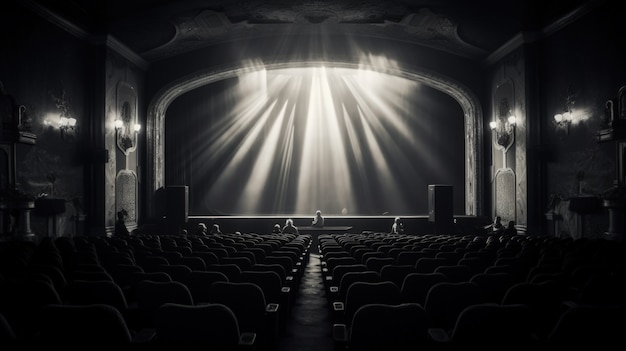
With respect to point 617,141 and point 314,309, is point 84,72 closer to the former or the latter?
point 314,309

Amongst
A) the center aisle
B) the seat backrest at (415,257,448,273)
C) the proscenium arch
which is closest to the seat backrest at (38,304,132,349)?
the center aisle

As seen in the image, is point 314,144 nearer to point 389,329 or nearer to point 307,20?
point 307,20

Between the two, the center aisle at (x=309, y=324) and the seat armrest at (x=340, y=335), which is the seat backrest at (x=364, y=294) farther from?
the center aisle at (x=309, y=324)

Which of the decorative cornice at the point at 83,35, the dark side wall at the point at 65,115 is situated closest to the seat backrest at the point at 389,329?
the dark side wall at the point at 65,115

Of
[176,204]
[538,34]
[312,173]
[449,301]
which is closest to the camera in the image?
[449,301]

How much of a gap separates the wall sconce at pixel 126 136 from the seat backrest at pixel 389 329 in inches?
548

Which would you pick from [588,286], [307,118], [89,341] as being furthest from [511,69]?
[89,341]

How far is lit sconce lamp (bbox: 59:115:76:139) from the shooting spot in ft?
41.5

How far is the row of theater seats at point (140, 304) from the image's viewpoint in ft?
8.00

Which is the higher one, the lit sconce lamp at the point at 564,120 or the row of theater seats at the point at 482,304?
the lit sconce lamp at the point at 564,120

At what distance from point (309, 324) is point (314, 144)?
17.9 m

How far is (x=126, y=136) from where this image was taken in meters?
15.8

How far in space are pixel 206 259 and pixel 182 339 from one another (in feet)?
10.8

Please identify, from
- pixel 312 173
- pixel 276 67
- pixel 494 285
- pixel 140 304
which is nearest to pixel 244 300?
pixel 140 304
